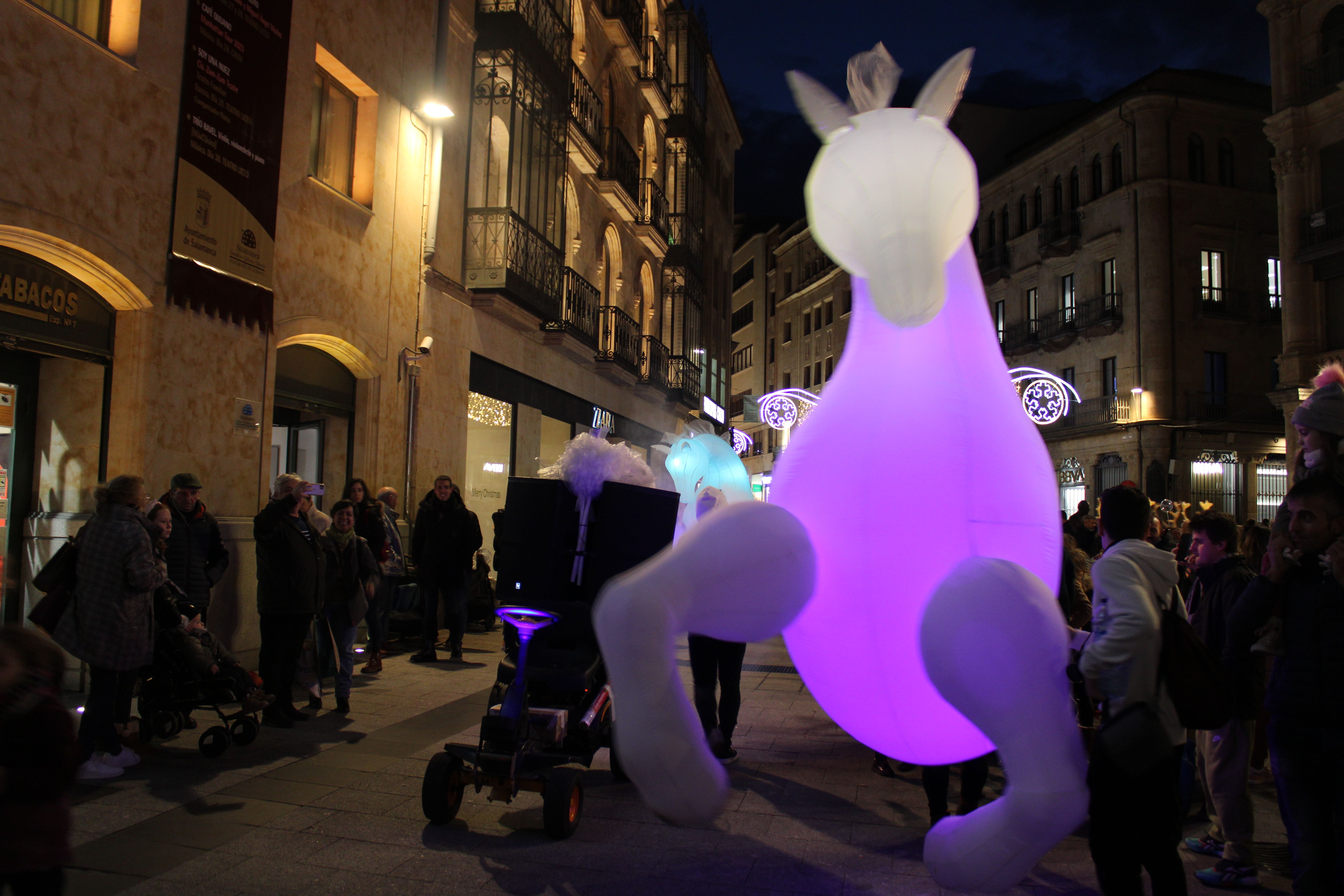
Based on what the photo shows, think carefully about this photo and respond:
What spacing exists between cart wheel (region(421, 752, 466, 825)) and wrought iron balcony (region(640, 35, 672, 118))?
19685mm

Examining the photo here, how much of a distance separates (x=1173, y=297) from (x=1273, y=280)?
14.8 feet

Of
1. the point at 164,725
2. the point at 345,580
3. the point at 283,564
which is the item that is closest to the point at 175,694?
the point at 164,725

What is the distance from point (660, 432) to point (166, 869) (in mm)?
21876

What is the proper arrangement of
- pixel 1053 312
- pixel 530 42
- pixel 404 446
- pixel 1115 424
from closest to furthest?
1. pixel 404 446
2. pixel 530 42
3. pixel 1115 424
4. pixel 1053 312

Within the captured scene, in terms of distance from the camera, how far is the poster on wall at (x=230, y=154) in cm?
795

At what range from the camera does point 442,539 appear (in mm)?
9664

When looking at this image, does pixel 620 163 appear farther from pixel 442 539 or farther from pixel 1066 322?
pixel 1066 322

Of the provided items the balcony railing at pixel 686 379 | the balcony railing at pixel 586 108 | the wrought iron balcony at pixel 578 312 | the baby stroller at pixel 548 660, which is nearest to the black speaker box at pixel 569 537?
the baby stroller at pixel 548 660

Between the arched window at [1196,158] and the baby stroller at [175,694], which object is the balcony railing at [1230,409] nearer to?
the arched window at [1196,158]

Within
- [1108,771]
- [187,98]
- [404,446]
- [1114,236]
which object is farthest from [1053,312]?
[1108,771]

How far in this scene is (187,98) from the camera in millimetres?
7934

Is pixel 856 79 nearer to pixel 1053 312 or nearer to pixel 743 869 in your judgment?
pixel 743 869

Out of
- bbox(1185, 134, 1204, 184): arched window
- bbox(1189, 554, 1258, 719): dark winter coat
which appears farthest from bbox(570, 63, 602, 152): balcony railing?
bbox(1185, 134, 1204, 184): arched window

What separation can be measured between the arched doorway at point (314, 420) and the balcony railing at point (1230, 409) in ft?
92.1
